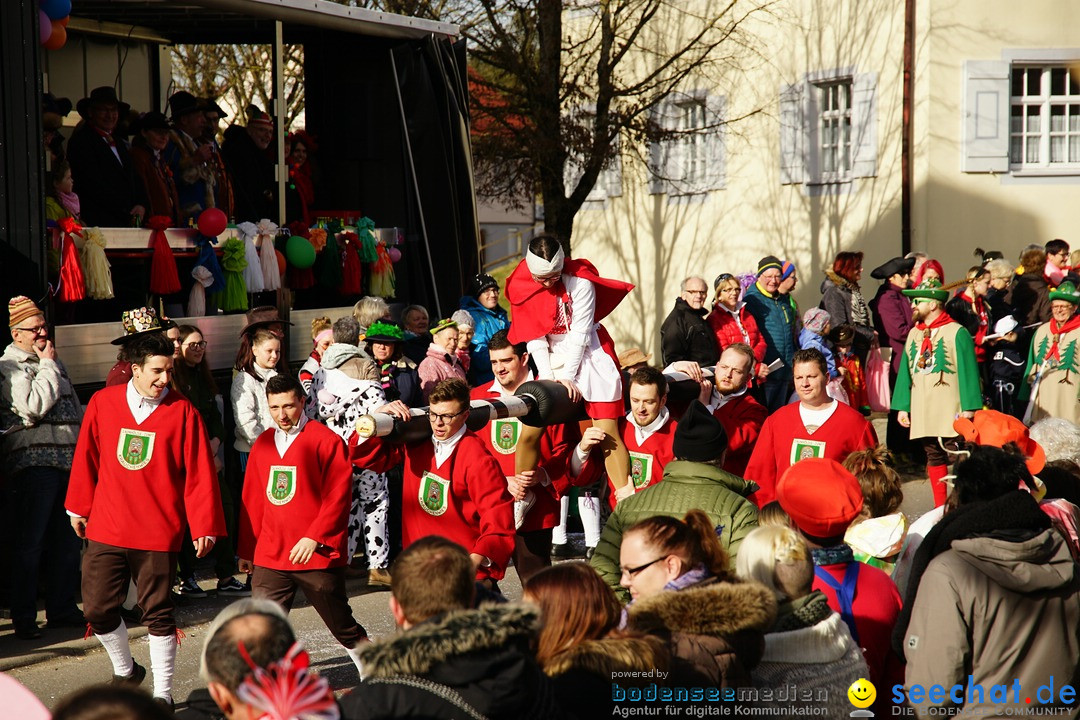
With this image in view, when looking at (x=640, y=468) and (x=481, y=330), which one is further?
(x=481, y=330)

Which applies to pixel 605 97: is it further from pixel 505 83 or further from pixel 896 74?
pixel 896 74

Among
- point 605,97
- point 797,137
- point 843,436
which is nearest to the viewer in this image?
point 843,436

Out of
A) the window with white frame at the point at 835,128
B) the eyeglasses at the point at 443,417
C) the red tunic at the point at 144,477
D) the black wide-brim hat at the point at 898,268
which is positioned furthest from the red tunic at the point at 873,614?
the window with white frame at the point at 835,128

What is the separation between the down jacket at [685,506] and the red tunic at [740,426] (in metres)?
2.10

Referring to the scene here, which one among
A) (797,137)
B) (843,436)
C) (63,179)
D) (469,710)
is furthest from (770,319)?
(469,710)

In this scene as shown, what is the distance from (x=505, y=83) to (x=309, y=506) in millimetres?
12052

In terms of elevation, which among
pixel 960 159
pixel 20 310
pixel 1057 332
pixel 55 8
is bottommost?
pixel 1057 332

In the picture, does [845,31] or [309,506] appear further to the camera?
[845,31]

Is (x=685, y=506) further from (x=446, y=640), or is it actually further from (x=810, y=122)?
(x=810, y=122)

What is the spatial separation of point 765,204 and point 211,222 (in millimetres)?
11714

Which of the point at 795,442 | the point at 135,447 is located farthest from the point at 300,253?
the point at 795,442

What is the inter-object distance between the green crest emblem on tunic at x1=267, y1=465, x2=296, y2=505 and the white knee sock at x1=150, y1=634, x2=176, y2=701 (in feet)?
2.78

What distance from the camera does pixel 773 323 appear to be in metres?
11.8

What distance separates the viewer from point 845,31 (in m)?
18.1
